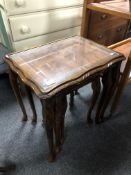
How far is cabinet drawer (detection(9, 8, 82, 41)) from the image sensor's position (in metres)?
1.12

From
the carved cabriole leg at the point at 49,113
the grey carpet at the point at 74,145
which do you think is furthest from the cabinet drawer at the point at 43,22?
the carved cabriole leg at the point at 49,113

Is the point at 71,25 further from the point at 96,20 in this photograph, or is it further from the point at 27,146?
the point at 27,146

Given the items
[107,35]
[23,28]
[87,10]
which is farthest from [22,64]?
[107,35]

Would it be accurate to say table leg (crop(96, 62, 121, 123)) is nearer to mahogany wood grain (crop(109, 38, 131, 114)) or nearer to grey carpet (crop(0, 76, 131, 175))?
mahogany wood grain (crop(109, 38, 131, 114))

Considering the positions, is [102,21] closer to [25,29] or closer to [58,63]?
[25,29]

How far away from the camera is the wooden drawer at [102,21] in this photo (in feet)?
3.87

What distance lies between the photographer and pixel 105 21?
4.41 feet

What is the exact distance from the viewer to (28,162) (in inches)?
38.8

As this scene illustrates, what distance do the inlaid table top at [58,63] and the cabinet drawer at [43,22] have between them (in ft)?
1.20

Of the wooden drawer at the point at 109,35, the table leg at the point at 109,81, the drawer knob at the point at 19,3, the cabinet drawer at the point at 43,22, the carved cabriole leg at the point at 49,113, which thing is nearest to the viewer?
the carved cabriole leg at the point at 49,113

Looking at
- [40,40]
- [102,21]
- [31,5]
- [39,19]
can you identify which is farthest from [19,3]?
[102,21]

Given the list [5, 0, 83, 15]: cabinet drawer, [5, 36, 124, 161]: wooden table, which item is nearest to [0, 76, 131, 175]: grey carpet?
[5, 36, 124, 161]: wooden table

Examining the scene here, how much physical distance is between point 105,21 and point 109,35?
204 millimetres

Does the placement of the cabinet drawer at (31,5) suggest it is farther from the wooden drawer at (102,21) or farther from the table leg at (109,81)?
the table leg at (109,81)
